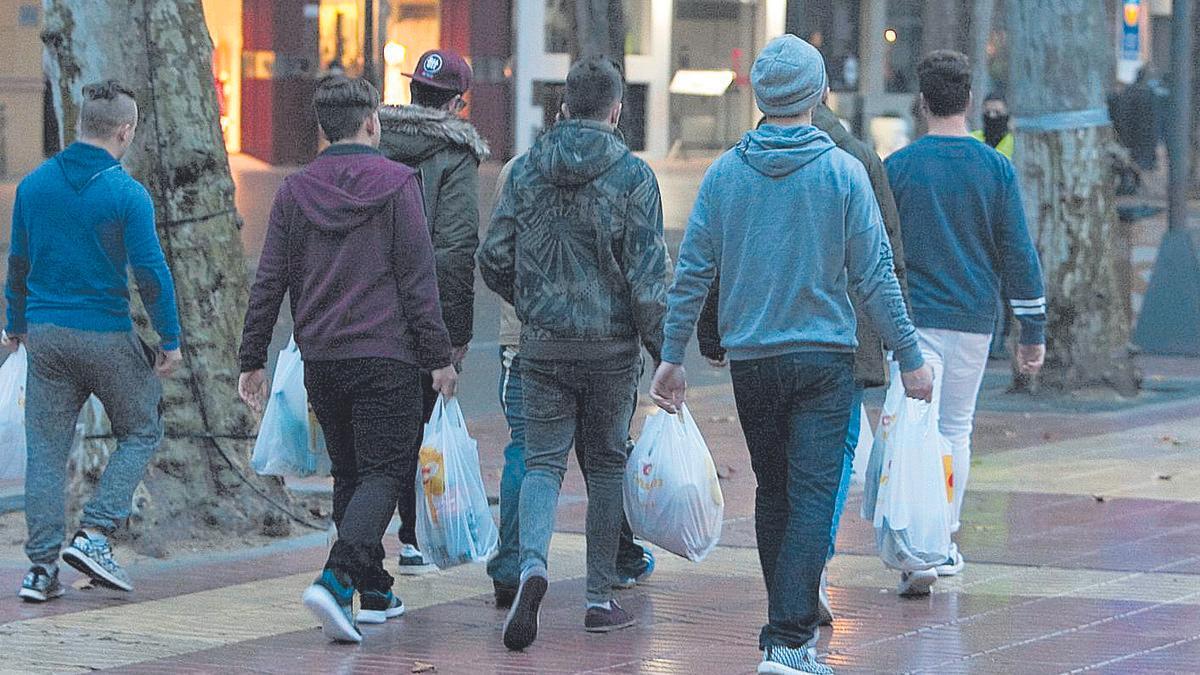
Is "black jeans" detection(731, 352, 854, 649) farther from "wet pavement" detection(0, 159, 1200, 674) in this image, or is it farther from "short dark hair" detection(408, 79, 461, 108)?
"short dark hair" detection(408, 79, 461, 108)

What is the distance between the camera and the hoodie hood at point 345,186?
20.7ft

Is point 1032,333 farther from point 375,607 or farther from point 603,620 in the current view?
point 375,607

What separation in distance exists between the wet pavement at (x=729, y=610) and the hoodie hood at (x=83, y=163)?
4.60 feet

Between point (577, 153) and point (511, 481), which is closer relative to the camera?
point (577, 153)

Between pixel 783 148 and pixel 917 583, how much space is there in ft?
6.43

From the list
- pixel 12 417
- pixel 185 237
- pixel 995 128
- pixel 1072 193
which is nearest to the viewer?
pixel 12 417

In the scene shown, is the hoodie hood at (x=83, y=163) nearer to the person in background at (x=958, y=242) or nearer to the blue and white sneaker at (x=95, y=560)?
the blue and white sneaker at (x=95, y=560)

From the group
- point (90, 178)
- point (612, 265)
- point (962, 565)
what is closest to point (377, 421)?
point (612, 265)

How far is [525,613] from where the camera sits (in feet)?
20.4

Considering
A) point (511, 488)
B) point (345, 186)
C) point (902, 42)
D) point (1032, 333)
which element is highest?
point (902, 42)

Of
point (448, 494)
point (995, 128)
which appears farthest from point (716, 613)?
point (995, 128)

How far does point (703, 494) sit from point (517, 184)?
1.13m

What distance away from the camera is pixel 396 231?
632cm

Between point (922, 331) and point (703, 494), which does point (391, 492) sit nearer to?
point (703, 494)
